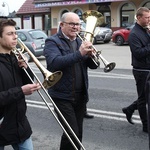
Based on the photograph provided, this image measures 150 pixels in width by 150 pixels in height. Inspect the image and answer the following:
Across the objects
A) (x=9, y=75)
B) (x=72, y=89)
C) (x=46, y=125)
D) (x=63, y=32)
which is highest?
(x=63, y=32)

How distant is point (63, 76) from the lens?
4.00 m

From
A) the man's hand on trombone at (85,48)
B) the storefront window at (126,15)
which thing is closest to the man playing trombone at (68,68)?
the man's hand on trombone at (85,48)

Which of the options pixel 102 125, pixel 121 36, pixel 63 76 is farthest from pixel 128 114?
pixel 121 36

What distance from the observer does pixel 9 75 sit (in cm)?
314

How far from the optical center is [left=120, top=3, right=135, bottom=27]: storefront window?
30.6m

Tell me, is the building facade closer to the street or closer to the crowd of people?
the street

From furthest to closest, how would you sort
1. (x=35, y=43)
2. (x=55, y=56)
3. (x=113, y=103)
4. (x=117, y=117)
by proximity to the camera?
1. (x=35, y=43)
2. (x=113, y=103)
3. (x=117, y=117)
4. (x=55, y=56)

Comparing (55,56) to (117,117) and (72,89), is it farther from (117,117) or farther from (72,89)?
(117,117)


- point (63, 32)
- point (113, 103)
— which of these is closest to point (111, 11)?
point (113, 103)

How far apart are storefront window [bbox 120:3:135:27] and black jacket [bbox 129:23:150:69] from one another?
2549 centimetres

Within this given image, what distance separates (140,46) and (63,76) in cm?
175

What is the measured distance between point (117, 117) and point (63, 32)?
298 centimetres

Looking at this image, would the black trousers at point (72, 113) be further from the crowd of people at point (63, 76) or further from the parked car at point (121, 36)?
the parked car at point (121, 36)

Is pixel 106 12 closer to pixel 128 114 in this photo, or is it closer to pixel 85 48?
pixel 128 114
